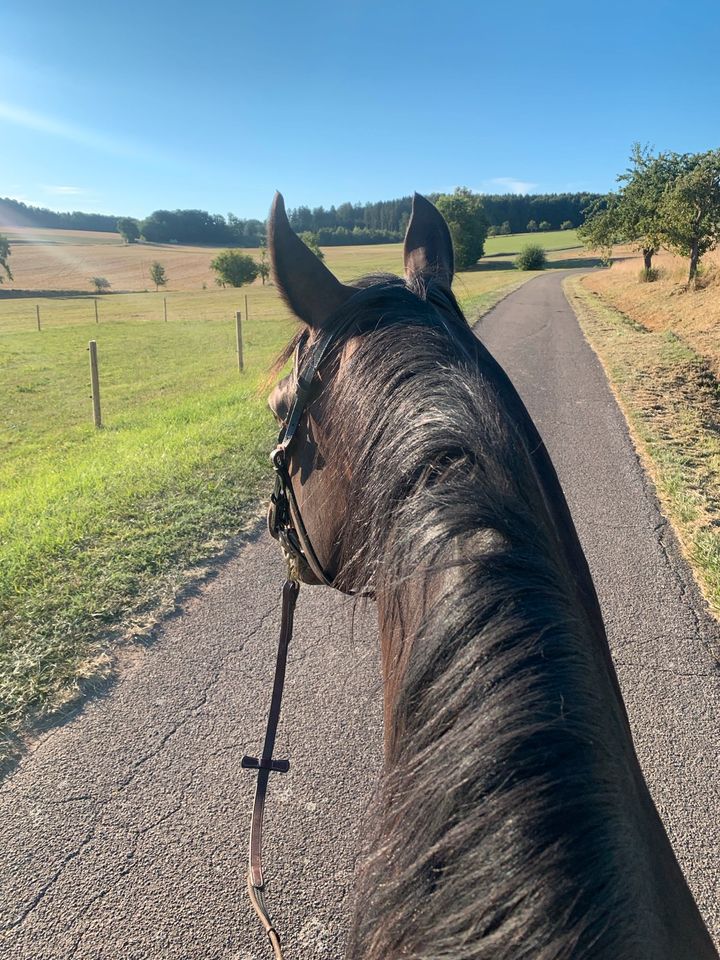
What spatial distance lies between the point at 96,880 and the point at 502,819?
6.93 feet

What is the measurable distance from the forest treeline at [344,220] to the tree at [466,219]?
23.6 metres

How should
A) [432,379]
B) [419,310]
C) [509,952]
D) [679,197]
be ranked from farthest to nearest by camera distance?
[679,197] < [419,310] < [432,379] < [509,952]

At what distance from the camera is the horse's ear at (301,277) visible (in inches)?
51.2

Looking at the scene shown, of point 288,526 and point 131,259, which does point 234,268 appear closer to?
point 131,259

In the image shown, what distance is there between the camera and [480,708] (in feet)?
2.36

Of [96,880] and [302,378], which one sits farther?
[96,880]

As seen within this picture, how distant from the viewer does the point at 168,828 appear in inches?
90.4

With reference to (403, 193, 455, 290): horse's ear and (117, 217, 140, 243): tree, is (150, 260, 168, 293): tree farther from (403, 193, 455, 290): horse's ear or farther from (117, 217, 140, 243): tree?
(403, 193, 455, 290): horse's ear

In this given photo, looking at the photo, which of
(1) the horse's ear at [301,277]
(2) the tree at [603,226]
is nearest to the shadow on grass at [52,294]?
(2) the tree at [603,226]

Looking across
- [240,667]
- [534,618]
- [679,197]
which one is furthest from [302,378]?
[679,197]

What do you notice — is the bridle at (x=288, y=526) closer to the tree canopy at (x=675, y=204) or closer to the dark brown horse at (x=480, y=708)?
the dark brown horse at (x=480, y=708)

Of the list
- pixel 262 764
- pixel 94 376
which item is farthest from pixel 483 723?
pixel 94 376

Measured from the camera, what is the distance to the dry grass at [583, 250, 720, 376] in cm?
1370

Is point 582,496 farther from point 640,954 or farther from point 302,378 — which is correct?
point 640,954
